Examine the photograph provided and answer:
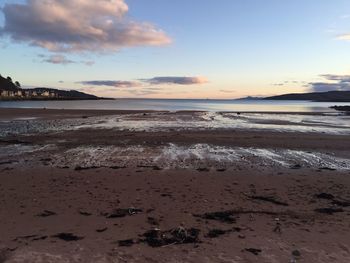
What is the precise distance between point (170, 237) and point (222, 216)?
154cm

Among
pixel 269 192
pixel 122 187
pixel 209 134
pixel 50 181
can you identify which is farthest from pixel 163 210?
pixel 209 134

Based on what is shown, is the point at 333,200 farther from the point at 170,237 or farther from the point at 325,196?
the point at 170,237

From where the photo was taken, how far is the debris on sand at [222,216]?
7621 millimetres

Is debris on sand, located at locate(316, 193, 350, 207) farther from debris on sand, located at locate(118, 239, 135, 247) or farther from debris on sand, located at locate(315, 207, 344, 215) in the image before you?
debris on sand, located at locate(118, 239, 135, 247)

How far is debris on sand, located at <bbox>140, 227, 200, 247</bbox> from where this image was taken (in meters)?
6.43

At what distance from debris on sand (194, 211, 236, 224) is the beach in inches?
0.8

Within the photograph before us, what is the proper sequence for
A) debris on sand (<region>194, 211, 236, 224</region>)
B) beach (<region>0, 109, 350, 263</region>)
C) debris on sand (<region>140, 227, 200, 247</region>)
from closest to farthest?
beach (<region>0, 109, 350, 263</region>), debris on sand (<region>140, 227, 200, 247</region>), debris on sand (<region>194, 211, 236, 224</region>)

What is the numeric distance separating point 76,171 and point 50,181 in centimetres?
140

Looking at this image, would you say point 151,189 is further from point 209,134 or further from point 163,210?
point 209,134

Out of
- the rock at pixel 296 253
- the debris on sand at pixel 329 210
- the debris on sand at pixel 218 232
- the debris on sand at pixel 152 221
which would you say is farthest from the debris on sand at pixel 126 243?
the debris on sand at pixel 329 210

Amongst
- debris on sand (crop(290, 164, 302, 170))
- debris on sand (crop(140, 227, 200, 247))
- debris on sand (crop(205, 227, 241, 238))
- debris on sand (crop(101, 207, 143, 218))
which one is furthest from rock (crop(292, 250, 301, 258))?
debris on sand (crop(290, 164, 302, 170))

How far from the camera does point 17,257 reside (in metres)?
5.80

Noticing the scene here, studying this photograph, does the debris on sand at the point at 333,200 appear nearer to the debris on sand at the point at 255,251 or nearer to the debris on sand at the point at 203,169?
the debris on sand at the point at 255,251

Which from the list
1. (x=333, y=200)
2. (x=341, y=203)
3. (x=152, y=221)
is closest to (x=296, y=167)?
(x=333, y=200)
